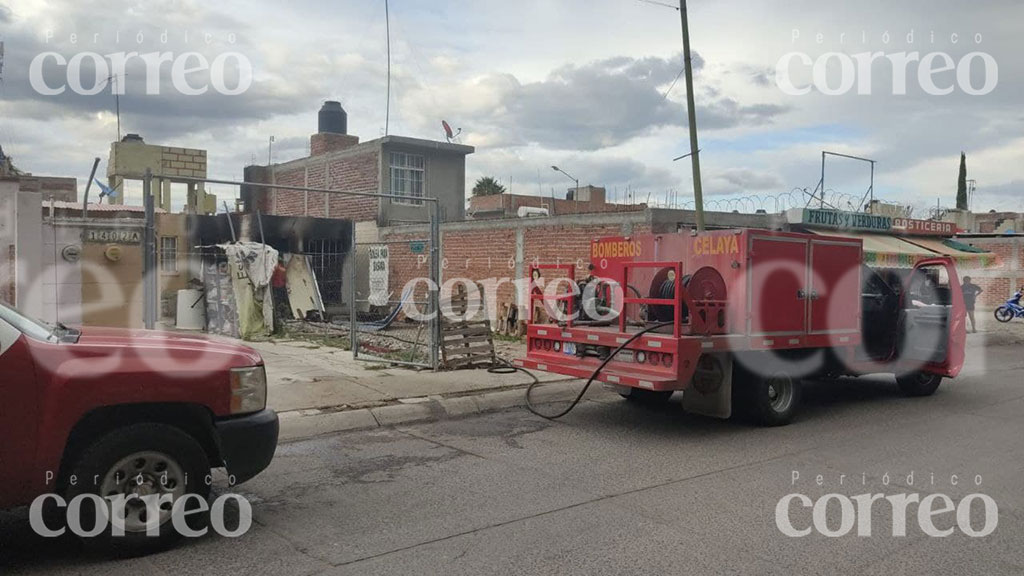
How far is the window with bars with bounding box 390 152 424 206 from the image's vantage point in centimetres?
2536

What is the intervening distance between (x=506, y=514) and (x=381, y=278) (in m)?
18.2

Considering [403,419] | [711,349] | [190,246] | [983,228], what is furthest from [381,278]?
[983,228]

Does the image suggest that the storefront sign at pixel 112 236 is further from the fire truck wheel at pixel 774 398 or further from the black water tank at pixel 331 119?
the black water tank at pixel 331 119

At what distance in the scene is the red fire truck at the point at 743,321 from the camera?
26.5 ft

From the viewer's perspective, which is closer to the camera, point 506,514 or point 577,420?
point 506,514

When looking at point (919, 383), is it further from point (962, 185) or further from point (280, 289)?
point (962, 185)

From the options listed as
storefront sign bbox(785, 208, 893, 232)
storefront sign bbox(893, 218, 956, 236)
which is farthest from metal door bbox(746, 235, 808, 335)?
storefront sign bbox(893, 218, 956, 236)

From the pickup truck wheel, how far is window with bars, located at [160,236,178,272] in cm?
1661

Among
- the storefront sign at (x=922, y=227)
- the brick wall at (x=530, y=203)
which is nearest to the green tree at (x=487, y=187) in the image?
the brick wall at (x=530, y=203)

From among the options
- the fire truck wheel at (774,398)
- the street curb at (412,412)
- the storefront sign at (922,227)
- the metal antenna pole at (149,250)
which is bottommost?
the street curb at (412,412)

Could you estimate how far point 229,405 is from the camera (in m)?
4.86

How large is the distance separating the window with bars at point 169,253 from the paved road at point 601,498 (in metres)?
13.8

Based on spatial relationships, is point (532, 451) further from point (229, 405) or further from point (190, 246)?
point (190, 246)

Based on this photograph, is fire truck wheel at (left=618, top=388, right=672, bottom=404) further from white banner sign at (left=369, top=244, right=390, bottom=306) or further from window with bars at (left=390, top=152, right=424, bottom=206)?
window with bars at (left=390, top=152, right=424, bottom=206)
